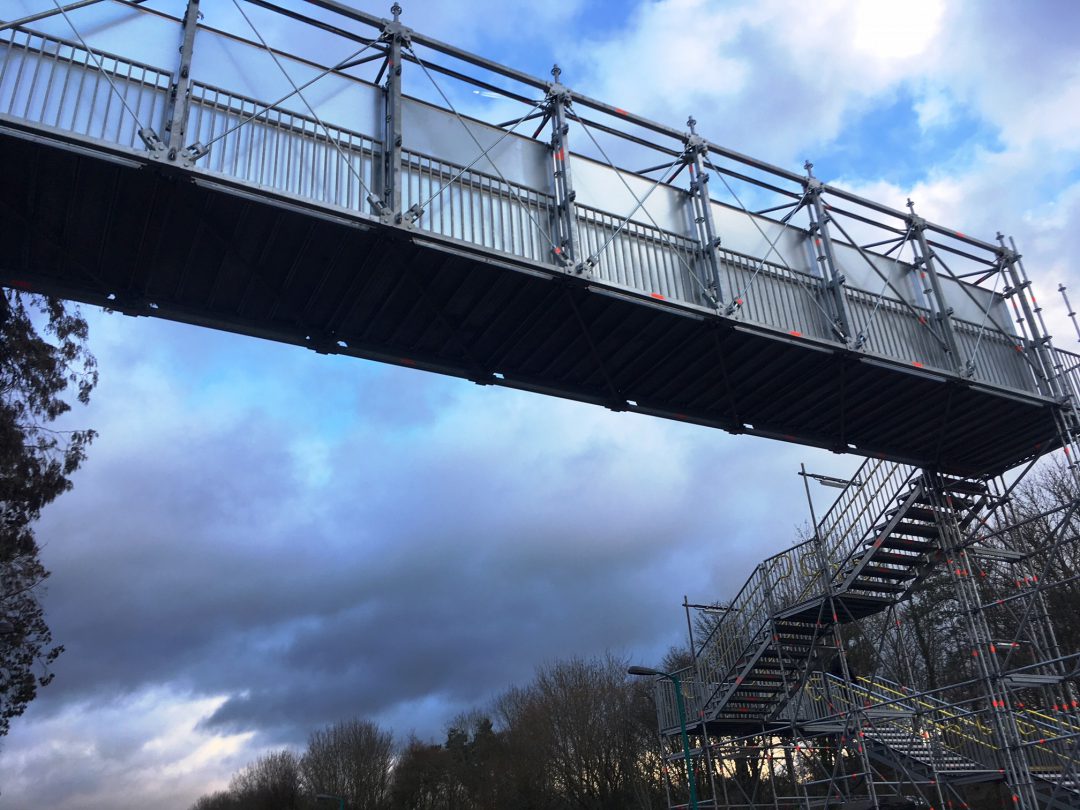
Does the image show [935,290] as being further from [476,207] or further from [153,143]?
[153,143]

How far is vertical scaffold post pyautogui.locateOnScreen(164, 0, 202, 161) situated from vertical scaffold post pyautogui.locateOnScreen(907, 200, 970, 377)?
15.4m

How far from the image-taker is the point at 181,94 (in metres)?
12.2

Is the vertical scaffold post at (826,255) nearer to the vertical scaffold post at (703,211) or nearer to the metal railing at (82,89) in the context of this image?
the vertical scaffold post at (703,211)

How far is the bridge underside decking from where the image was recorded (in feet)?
39.9

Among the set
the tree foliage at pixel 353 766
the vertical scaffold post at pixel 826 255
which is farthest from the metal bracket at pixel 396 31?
the tree foliage at pixel 353 766

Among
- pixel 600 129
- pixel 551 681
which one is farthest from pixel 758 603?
pixel 551 681

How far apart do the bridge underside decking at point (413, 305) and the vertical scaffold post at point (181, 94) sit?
1.62ft

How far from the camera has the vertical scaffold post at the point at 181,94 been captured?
1172 cm

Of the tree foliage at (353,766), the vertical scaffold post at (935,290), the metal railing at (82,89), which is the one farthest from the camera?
the tree foliage at (353,766)

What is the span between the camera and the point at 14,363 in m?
23.5

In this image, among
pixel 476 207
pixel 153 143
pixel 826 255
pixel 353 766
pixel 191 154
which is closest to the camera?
pixel 153 143

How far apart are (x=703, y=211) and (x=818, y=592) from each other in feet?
35.4

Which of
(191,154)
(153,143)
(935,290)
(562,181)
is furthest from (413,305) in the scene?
(935,290)

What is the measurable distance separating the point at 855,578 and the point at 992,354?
615 cm
